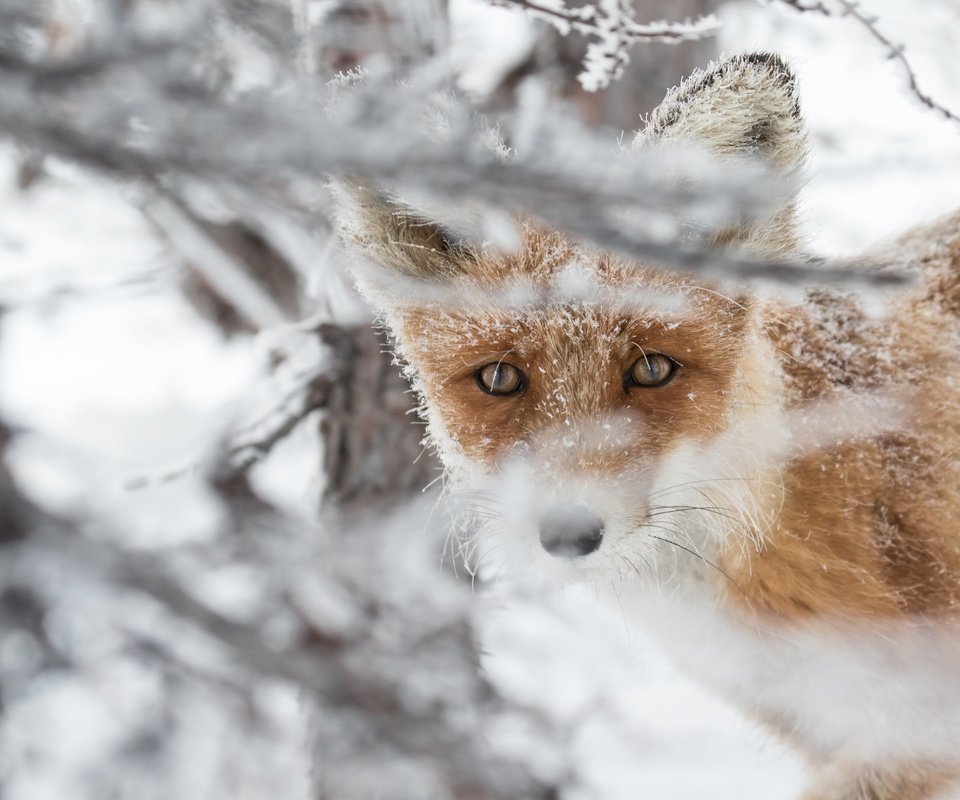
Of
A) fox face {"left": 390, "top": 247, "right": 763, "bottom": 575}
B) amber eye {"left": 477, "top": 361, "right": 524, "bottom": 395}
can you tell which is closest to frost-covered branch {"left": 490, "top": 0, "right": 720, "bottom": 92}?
fox face {"left": 390, "top": 247, "right": 763, "bottom": 575}

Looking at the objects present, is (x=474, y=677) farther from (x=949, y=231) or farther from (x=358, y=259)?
(x=949, y=231)

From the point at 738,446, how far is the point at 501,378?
81cm

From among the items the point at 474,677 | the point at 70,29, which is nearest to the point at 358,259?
the point at 70,29

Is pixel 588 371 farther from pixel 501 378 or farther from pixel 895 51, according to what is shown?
pixel 895 51

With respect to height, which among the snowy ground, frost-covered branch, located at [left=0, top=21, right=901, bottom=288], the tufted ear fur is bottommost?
the snowy ground

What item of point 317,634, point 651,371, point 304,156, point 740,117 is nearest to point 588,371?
point 651,371

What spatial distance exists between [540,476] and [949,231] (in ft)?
6.45

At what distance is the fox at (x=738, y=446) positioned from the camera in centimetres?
233

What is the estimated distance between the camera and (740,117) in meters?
2.15

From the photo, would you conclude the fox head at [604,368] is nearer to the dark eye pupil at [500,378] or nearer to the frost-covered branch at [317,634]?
the dark eye pupil at [500,378]

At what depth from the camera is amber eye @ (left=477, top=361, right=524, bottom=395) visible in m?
2.55

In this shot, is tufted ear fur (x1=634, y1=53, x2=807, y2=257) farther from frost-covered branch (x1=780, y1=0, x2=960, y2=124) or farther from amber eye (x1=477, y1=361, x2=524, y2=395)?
amber eye (x1=477, y1=361, x2=524, y2=395)

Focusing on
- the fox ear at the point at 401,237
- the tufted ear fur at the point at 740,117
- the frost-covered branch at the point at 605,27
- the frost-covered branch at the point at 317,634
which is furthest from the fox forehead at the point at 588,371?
the frost-covered branch at the point at 605,27

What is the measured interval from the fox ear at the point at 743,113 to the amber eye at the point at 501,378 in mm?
765
